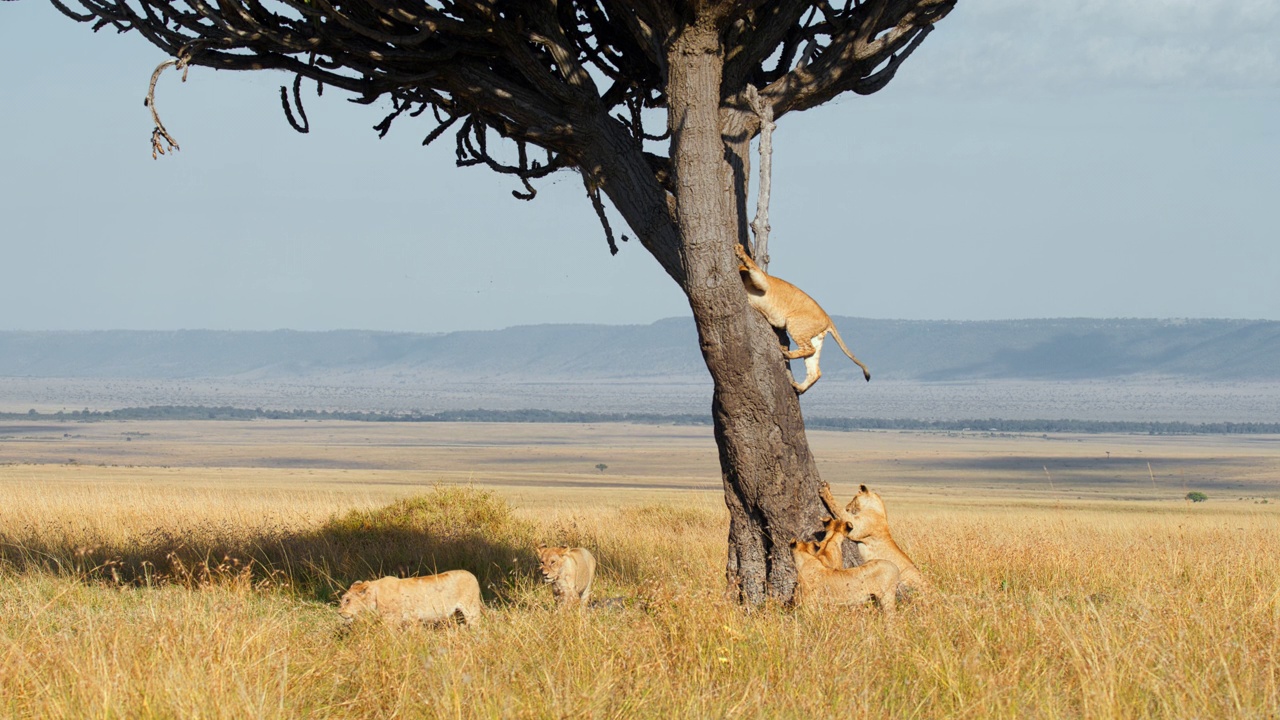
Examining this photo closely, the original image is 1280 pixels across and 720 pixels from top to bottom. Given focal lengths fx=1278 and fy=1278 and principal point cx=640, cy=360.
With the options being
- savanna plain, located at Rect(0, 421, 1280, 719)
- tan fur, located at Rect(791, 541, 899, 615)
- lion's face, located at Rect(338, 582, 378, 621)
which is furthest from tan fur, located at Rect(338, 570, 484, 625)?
tan fur, located at Rect(791, 541, 899, 615)

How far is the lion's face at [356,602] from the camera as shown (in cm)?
729

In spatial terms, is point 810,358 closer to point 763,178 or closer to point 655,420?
point 763,178

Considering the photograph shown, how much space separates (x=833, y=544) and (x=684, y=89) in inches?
117

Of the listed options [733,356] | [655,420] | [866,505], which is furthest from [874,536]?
[655,420]

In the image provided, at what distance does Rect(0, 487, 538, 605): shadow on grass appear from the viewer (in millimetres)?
10102

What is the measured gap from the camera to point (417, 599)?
753 cm

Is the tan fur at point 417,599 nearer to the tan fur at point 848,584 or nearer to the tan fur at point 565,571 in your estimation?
the tan fur at point 565,571

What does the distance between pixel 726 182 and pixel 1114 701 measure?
3979 mm

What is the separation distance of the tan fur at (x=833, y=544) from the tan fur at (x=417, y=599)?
82.8 inches

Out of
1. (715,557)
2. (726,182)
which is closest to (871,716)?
(726,182)

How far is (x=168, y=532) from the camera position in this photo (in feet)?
39.5

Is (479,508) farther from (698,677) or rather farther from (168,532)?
(698,677)

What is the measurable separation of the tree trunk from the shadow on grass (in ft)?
7.08

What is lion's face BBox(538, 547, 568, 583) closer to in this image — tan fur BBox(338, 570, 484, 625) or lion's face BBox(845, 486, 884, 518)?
tan fur BBox(338, 570, 484, 625)
